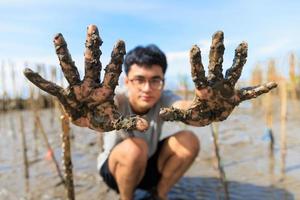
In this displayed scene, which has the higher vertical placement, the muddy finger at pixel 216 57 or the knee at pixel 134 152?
the muddy finger at pixel 216 57

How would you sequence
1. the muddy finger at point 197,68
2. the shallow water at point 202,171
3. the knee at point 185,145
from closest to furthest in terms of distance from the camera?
the muddy finger at point 197,68 < the knee at point 185,145 < the shallow water at point 202,171

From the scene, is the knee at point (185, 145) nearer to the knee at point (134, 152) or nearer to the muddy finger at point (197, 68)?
the knee at point (134, 152)

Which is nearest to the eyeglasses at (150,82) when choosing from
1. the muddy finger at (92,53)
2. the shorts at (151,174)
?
the shorts at (151,174)

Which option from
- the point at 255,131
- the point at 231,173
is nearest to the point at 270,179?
the point at 231,173

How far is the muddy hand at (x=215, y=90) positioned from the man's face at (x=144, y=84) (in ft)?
4.41

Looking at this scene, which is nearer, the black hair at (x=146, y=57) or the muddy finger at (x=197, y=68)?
the muddy finger at (x=197, y=68)

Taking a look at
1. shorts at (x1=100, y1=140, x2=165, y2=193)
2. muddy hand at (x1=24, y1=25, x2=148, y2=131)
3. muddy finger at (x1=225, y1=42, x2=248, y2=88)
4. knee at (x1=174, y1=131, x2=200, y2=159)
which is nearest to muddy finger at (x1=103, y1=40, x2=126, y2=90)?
muddy hand at (x1=24, y1=25, x2=148, y2=131)

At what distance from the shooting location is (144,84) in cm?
375

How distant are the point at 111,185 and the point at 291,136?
15.4ft

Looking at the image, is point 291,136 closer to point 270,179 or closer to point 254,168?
point 254,168

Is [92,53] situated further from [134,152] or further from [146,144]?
[146,144]

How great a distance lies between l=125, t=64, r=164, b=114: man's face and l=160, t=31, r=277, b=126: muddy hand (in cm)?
134

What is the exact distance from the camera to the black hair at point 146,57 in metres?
3.79

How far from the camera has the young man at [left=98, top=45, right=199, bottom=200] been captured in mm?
3748
